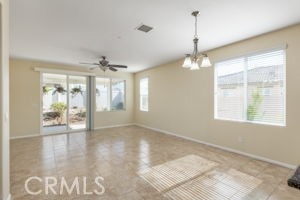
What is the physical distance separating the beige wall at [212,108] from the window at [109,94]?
1180 mm

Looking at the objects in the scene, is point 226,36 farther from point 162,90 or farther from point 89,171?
point 89,171

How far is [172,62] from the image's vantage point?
5.89 m

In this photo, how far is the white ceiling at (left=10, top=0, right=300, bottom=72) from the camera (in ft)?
7.78

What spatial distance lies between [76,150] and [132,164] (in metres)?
1.75

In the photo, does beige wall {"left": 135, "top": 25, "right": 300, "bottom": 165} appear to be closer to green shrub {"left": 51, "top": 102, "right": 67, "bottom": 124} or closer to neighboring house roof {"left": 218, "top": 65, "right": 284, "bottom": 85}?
neighboring house roof {"left": 218, "top": 65, "right": 284, "bottom": 85}

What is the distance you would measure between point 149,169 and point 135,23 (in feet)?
8.86

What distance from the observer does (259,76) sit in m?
3.60

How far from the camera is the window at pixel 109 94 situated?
712cm

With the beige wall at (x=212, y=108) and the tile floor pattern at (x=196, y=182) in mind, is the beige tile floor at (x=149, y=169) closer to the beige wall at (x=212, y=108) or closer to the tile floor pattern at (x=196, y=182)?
the tile floor pattern at (x=196, y=182)

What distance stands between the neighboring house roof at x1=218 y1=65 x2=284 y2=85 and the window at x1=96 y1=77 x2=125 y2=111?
4850 millimetres

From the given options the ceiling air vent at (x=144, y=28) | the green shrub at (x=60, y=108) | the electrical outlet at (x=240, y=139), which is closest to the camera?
the ceiling air vent at (x=144, y=28)

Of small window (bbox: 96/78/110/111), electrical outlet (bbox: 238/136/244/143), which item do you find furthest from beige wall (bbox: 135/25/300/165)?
small window (bbox: 96/78/110/111)

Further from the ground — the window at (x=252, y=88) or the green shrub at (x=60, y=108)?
the window at (x=252, y=88)

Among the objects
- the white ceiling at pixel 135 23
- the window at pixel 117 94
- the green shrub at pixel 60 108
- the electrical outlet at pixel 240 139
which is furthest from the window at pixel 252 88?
the green shrub at pixel 60 108
